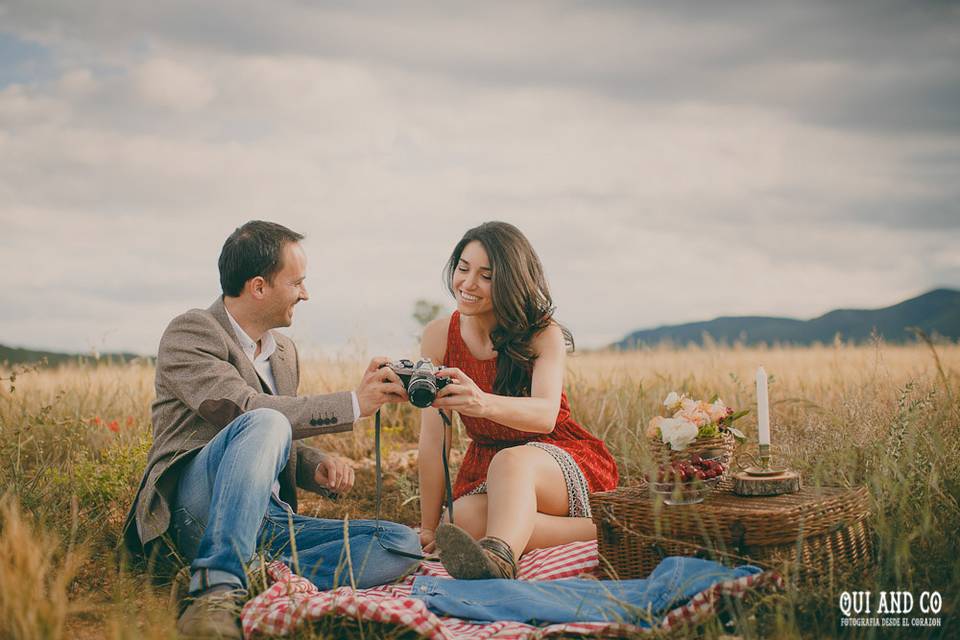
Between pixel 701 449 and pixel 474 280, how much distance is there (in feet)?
4.13

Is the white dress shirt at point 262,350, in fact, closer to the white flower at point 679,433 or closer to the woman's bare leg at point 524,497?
the woman's bare leg at point 524,497

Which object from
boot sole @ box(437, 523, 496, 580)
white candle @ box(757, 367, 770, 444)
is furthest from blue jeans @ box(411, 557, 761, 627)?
white candle @ box(757, 367, 770, 444)

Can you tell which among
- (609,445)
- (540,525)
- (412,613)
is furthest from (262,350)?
(609,445)

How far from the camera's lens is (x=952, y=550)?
2.98 m

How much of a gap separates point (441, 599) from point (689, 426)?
1.13 m

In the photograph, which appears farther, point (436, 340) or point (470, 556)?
point (436, 340)

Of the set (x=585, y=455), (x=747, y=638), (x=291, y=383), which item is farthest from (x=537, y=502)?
(x=747, y=638)

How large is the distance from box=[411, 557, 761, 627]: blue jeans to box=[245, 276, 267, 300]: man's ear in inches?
56.1

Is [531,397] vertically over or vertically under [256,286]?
under

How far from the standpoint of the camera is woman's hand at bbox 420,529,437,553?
153 inches

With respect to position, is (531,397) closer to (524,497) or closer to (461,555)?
(524,497)

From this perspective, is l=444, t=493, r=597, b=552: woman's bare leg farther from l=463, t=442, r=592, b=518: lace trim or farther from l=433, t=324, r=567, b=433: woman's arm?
l=433, t=324, r=567, b=433: woman's arm

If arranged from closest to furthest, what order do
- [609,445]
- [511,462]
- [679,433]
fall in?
1. [679,433]
2. [511,462]
3. [609,445]

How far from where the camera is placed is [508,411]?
11.6 ft
